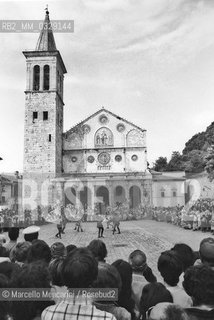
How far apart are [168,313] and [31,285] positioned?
104cm

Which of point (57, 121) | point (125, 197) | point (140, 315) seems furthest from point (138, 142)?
point (140, 315)

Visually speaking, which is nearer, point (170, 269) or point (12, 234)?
point (170, 269)

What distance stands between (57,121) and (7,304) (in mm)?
34323

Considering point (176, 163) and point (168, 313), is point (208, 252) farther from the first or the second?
point (176, 163)

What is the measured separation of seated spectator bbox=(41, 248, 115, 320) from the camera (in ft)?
6.73

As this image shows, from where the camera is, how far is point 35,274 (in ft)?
8.16

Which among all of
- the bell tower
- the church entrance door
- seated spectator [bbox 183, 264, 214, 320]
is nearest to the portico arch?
the church entrance door

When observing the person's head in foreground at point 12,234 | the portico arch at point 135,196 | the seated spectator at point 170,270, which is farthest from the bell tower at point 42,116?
the seated spectator at point 170,270

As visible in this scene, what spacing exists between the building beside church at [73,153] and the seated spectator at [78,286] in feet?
105

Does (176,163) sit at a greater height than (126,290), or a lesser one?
greater

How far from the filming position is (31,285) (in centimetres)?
245

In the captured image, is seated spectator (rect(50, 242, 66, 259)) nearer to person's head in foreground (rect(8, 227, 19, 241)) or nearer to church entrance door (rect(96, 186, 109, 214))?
person's head in foreground (rect(8, 227, 19, 241))

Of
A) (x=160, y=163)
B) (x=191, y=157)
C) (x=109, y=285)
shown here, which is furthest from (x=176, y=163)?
(x=109, y=285)

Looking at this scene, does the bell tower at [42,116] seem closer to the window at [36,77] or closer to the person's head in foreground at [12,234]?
the window at [36,77]
